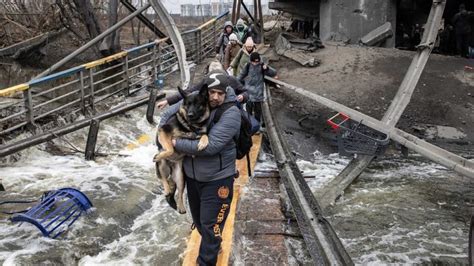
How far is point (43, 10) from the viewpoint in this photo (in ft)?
77.6

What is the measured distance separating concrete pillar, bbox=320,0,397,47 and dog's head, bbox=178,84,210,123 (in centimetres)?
1341

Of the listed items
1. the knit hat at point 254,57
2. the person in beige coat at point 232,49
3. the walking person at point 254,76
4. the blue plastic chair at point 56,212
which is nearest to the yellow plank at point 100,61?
the person in beige coat at point 232,49

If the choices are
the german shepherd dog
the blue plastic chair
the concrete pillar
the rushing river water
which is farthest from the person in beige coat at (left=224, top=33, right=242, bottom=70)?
the concrete pillar

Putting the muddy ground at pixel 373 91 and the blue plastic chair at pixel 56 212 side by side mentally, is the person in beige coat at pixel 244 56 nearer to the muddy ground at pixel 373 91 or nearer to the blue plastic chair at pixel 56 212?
the muddy ground at pixel 373 91

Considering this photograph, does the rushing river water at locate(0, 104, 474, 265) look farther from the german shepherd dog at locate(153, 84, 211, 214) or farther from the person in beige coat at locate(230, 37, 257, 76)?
the person in beige coat at locate(230, 37, 257, 76)

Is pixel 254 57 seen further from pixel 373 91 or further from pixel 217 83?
pixel 373 91

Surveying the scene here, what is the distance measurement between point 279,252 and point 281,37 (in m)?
13.4

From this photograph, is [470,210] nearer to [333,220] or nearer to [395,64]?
[333,220]

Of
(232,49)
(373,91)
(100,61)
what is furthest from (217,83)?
(373,91)

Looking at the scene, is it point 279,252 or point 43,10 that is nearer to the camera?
point 279,252

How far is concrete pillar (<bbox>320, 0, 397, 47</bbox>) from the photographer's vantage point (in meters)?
16.2

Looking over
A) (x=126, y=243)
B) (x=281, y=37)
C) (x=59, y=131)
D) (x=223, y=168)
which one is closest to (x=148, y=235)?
(x=126, y=243)

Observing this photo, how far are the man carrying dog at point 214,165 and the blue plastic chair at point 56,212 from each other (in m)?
2.32

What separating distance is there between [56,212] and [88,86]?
16.9 ft
